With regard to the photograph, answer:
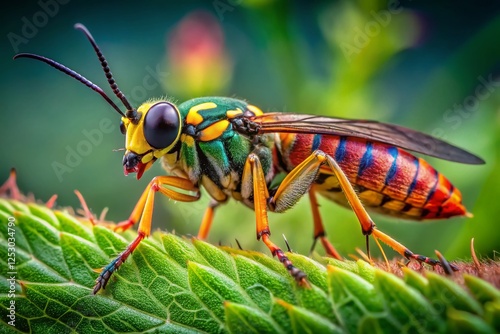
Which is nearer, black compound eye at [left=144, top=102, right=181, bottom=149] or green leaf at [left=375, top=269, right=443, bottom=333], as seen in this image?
green leaf at [left=375, top=269, right=443, bottom=333]

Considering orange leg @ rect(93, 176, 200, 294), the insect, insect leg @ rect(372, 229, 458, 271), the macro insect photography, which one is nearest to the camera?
the macro insect photography

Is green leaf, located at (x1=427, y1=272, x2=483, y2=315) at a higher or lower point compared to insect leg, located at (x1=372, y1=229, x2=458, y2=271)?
higher

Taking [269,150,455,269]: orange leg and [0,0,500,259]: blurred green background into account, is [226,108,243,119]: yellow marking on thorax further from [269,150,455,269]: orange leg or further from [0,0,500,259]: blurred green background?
[0,0,500,259]: blurred green background

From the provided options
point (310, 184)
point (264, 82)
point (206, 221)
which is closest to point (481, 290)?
point (310, 184)

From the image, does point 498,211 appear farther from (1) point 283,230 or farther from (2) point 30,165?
(2) point 30,165

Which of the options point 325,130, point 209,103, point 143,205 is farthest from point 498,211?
point 143,205

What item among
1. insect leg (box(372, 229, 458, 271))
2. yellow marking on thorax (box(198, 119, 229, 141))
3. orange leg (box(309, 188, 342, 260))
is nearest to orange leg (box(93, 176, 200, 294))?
yellow marking on thorax (box(198, 119, 229, 141))

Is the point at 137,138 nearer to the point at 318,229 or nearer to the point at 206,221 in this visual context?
the point at 206,221
